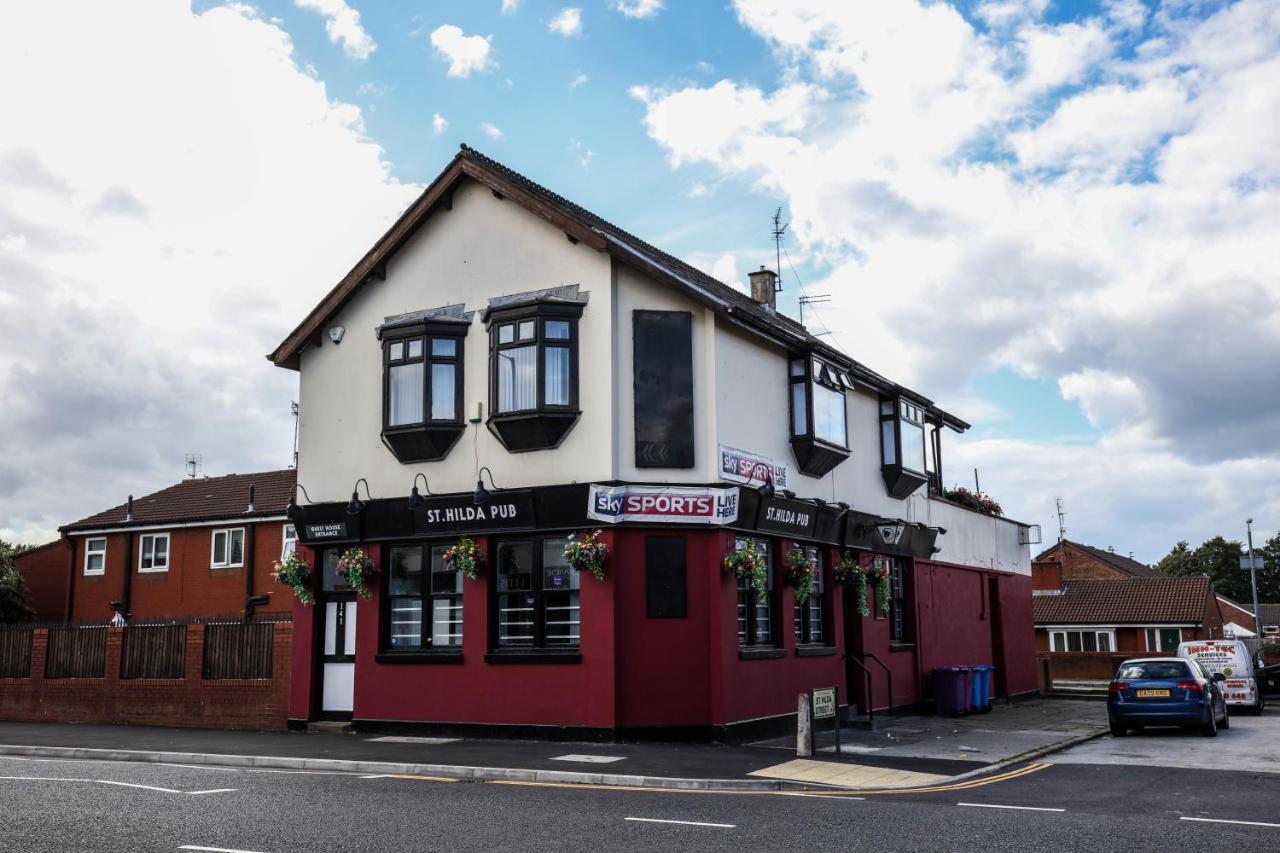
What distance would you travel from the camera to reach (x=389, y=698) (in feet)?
63.7

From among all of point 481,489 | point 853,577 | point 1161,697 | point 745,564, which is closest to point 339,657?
point 481,489

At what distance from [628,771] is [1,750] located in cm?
1024

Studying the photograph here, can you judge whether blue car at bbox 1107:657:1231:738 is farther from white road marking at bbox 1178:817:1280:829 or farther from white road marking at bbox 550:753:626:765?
white road marking at bbox 550:753:626:765

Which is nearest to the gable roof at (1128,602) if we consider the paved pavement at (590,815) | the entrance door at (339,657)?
the entrance door at (339,657)

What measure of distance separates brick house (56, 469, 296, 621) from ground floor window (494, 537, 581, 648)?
1764cm

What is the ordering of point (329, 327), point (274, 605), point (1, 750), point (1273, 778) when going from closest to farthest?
point (1273, 778) → point (1, 750) → point (329, 327) → point (274, 605)

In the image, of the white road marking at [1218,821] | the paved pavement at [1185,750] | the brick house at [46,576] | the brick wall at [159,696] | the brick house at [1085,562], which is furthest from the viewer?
the brick house at [1085,562]

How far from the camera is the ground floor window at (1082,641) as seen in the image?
192 ft

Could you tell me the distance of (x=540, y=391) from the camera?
18.3m

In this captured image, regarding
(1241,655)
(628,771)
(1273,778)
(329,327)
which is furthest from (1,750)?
(1241,655)

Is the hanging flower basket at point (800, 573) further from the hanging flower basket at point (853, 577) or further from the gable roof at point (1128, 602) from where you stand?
the gable roof at point (1128, 602)

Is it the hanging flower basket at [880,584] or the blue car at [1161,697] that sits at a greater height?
the hanging flower basket at [880,584]

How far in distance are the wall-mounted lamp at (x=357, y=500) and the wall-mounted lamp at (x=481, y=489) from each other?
2.33m

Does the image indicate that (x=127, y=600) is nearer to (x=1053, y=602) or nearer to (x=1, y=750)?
(x=1, y=750)
